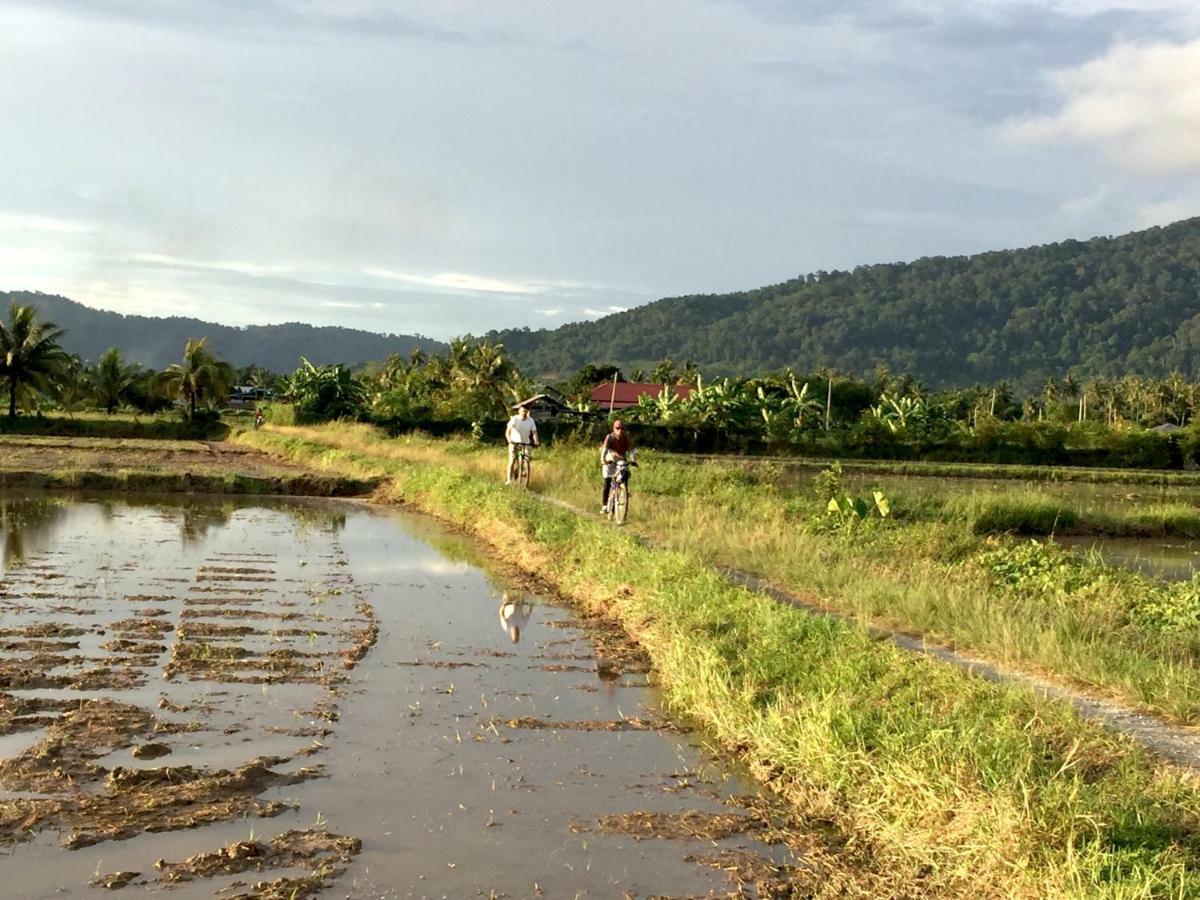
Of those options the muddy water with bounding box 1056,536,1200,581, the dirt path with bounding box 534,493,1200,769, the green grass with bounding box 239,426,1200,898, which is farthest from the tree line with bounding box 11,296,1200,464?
the dirt path with bounding box 534,493,1200,769

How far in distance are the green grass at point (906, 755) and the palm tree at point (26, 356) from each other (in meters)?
42.6

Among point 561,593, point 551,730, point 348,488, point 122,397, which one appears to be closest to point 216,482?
point 348,488

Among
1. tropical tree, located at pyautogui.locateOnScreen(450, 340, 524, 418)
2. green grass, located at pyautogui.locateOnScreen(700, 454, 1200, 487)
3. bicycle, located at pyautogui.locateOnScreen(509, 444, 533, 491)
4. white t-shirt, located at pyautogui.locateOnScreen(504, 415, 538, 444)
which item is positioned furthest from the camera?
tropical tree, located at pyautogui.locateOnScreen(450, 340, 524, 418)

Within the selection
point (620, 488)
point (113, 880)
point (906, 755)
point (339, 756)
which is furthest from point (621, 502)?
point (113, 880)

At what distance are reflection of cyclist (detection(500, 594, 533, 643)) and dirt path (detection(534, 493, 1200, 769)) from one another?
2.54 m

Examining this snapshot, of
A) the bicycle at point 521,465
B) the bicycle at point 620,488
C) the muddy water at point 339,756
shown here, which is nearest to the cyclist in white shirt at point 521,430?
the bicycle at point 521,465

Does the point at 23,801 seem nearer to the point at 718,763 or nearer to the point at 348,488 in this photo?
the point at 718,763

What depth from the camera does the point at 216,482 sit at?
2306 centimetres

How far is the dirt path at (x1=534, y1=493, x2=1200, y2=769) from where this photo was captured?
5660mm

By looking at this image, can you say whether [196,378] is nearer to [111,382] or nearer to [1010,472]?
[111,382]

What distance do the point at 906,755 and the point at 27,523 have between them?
49.3 ft

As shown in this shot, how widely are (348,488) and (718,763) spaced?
60.8 feet

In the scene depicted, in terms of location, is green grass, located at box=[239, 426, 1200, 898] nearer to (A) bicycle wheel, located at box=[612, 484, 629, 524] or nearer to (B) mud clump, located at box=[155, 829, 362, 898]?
(B) mud clump, located at box=[155, 829, 362, 898]

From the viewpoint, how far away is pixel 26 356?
46.8m
